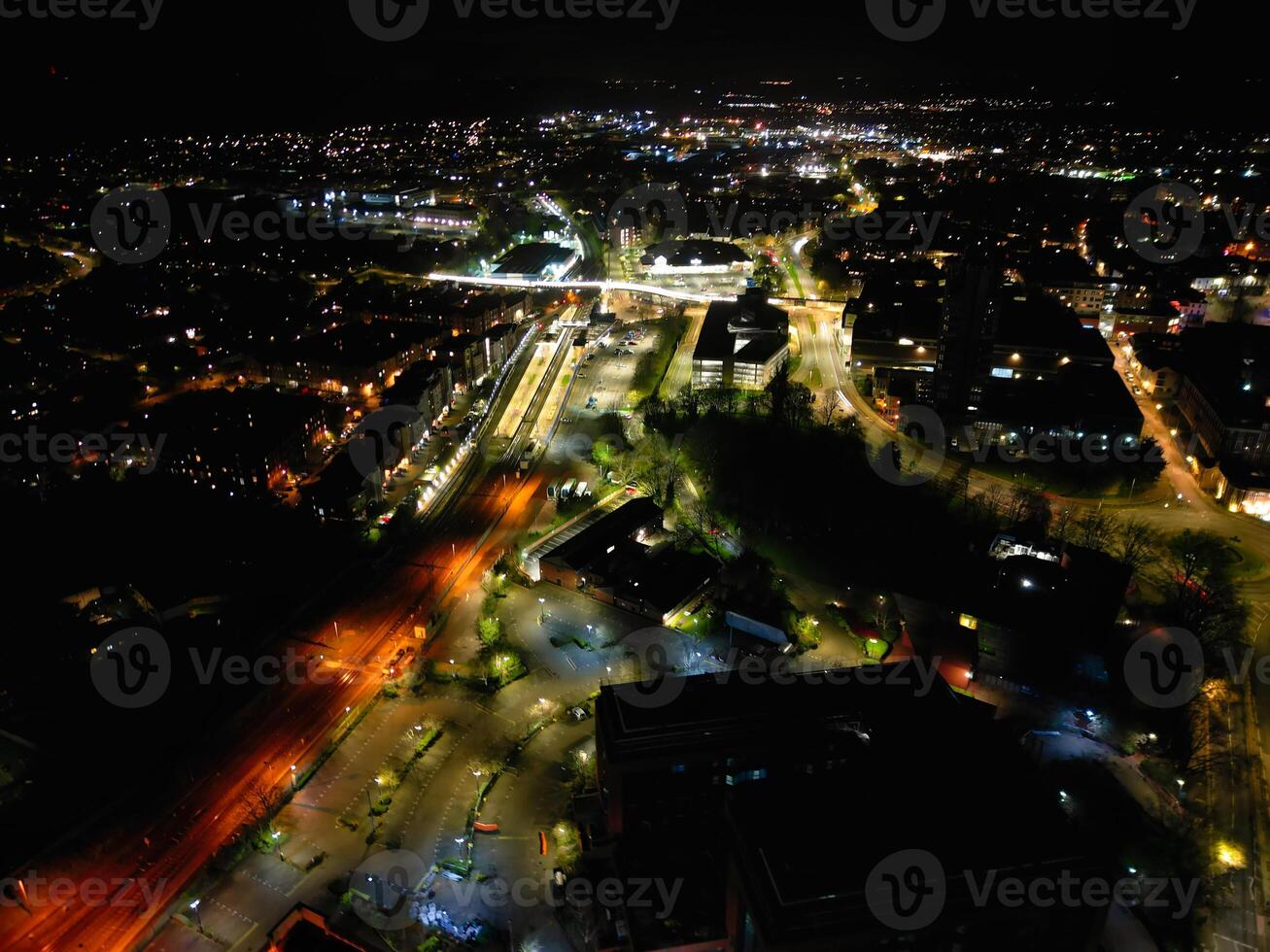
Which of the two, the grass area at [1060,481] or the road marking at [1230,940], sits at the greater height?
the grass area at [1060,481]

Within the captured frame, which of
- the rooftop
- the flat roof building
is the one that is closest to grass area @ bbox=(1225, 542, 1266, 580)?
the flat roof building

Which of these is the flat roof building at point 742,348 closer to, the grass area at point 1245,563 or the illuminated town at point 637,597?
the illuminated town at point 637,597

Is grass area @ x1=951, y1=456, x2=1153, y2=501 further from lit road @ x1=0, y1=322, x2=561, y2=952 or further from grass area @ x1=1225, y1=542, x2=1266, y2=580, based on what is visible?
lit road @ x1=0, y1=322, x2=561, y2=952

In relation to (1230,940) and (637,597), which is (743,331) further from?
(1230,940)

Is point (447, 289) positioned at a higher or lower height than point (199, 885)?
higher

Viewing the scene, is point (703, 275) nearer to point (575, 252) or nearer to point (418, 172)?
point (575, 252)

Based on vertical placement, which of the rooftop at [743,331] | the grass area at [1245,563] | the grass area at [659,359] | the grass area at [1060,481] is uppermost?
the rooftop at [743,331]

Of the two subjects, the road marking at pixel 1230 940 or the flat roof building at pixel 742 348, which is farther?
the flat roof building at pixel 742 348

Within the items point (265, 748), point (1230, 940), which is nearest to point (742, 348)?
point (265, 748)

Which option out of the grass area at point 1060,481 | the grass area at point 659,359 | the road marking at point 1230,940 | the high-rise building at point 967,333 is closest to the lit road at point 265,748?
the grass area at point 659,359

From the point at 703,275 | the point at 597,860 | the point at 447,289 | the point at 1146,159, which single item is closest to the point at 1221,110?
the point at 1146,159

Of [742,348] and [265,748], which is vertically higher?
[742,348]
